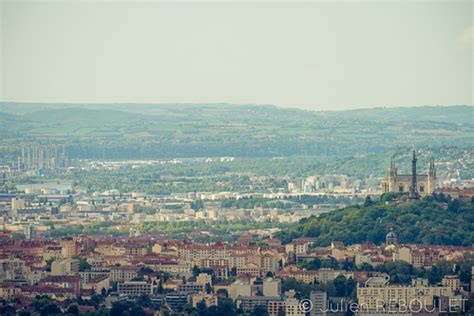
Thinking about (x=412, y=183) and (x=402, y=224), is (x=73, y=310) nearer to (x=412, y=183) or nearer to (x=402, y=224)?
(x=402, y=224)

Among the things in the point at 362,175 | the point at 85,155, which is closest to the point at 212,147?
the point at 85,155

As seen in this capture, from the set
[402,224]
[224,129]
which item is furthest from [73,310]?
[224,129]

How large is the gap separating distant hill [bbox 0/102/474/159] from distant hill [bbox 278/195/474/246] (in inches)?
2254

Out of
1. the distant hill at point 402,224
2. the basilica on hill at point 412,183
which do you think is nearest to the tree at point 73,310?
the distant hill at point 402,224

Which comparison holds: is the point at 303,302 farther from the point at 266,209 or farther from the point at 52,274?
the point at 266,209

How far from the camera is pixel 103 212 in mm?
97125

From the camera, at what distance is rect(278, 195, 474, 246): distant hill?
7300 centimetres

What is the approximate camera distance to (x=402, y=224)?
245ft

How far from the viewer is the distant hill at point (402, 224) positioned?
73000mm

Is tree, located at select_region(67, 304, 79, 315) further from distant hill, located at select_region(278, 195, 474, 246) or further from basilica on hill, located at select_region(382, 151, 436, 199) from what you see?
basilica on hill, located at select_region(382, 151, 436, 199)

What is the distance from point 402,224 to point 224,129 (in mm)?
91358

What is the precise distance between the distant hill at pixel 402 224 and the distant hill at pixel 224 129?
188 ft

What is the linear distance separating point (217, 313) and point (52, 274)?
8.69 metres

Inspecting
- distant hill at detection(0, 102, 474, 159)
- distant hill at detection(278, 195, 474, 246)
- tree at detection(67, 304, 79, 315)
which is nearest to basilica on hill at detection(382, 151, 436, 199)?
distant hill at detection(278, 195, 474, 246)
